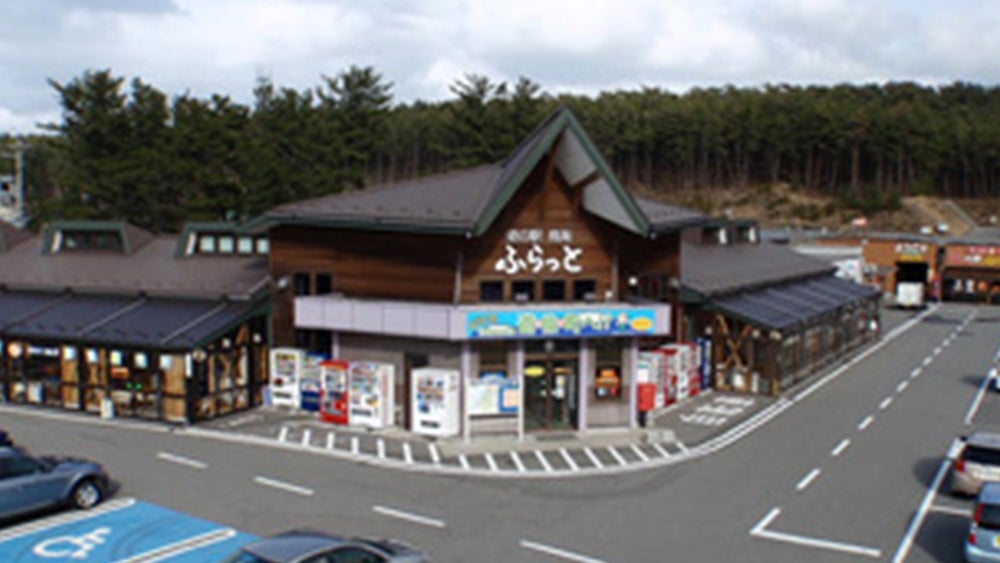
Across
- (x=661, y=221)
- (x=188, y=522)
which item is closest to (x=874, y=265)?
(x=661, y=221)

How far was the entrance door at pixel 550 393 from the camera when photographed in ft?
94.0

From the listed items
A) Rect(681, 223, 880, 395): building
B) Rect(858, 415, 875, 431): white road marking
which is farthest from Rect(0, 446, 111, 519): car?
Rect(858, 415, 875, 431): white road marking

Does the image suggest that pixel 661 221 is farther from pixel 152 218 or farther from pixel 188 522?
pixel 152 218

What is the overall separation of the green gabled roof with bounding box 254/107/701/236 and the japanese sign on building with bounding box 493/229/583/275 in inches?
53.8

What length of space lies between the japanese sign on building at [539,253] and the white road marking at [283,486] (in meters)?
9.54

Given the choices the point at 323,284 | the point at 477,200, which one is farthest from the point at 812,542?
the point at 323,284

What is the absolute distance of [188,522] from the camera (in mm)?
20297

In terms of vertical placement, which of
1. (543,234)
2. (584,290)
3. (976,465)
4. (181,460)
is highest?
(543,234)

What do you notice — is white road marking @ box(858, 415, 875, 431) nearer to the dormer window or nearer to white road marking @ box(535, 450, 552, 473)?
white road marking @ box(535, 450, 552, 473)

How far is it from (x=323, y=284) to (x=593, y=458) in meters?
12.0

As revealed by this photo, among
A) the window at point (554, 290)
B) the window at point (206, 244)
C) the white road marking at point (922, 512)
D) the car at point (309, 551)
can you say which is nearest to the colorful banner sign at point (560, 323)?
the window at point (554, 290)

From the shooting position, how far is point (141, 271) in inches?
1447

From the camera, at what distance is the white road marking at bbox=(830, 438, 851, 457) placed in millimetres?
27125

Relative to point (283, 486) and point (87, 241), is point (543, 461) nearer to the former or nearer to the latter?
point (283, 486)
